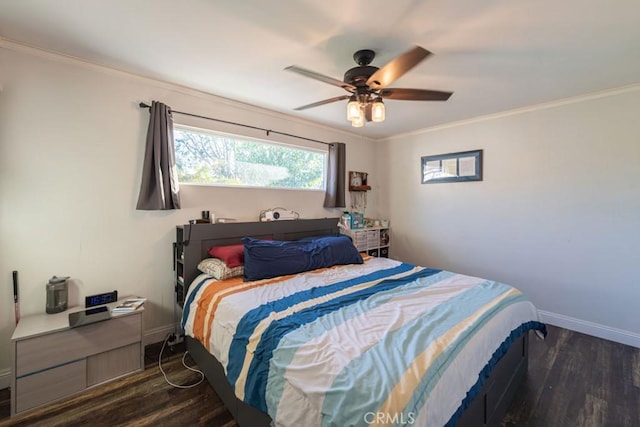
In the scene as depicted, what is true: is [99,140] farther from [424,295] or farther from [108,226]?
[424,295]

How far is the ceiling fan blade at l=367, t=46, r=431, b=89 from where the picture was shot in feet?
4.96

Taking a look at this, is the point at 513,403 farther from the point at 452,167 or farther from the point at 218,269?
the point at 452,167

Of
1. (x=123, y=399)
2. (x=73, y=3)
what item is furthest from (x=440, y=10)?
(x=123, y=399)

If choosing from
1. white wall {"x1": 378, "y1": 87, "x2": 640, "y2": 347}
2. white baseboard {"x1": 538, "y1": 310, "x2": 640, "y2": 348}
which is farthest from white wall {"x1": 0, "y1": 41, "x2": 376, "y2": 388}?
white baseboard {"x1": 538, "y1": 310, "x2": 640, "y2": 348}

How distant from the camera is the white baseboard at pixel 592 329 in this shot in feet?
8.58

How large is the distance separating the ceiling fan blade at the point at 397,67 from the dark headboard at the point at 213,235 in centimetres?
185

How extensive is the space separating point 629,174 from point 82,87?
5.03 metres

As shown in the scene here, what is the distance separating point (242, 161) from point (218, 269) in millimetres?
1377

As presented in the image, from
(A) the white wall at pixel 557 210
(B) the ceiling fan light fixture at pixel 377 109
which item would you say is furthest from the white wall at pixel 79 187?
(A) the white wall at pixel 557 210

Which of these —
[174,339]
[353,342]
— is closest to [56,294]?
[174,339]

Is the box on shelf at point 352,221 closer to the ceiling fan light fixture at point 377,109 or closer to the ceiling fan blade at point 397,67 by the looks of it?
the ceiling fan light fixture at point 377,109

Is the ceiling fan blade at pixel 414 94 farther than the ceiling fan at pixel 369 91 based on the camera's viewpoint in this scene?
Yes

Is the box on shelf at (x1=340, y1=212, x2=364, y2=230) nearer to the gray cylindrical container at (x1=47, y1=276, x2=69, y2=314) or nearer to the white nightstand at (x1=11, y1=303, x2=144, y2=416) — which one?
the white nightstand at (x1=11, y1=303, x2=144, y2=416)

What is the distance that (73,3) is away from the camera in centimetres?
155
